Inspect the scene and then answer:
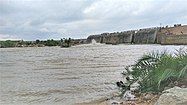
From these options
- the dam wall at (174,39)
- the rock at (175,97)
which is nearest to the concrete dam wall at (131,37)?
the dam wall at (174,39)

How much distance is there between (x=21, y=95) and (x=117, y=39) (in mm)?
80119

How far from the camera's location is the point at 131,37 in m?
84.2

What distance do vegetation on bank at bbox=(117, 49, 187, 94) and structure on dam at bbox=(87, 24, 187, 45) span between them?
44033 mm

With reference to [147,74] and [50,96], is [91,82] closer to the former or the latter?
[50,96]

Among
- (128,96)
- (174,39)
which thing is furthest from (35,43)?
(128,96)

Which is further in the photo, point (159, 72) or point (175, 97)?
point (159, 72)

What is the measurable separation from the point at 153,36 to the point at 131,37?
12442 mm

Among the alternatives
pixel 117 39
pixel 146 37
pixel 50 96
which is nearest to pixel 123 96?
pixel 50 96

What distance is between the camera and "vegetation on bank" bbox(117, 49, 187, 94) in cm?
818

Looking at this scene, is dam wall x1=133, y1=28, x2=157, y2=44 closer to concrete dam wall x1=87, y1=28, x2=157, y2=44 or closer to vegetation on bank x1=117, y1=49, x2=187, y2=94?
concrete dam wall x1=87, y1=28, x2=157, y2=44

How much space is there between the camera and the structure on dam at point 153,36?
59938mm

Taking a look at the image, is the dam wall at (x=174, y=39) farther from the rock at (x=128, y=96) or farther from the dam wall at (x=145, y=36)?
the rock at (x=128, y=96)

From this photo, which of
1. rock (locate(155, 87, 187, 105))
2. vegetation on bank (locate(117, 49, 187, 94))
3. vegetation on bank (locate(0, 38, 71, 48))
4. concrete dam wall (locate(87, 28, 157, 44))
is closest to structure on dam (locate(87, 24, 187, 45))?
concrete dam wall (locate(87, 28, 157, 44))

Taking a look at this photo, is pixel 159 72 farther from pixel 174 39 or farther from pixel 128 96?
pixel 174 39
